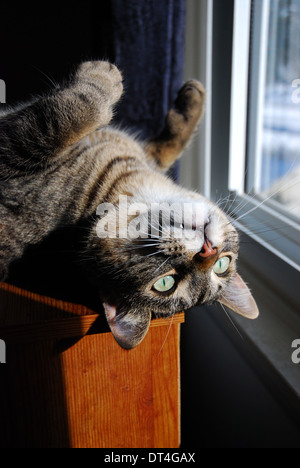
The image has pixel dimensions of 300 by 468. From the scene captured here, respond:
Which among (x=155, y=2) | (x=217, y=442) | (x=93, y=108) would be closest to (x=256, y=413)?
(x=217, y=442)

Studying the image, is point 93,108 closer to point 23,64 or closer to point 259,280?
point 259,280

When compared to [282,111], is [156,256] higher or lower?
lower

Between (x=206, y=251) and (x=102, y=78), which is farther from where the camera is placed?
(x=102, y=78)

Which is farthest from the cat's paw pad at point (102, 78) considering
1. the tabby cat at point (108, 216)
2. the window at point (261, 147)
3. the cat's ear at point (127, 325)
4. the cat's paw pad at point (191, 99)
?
the cat's ear at point (127, 325)

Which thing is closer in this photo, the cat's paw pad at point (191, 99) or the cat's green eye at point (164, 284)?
the cat's green eye at point (164, 284)

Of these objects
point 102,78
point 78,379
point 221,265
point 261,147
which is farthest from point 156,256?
point 261,147

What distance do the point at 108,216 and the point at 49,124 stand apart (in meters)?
0.23

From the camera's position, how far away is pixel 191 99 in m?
1.16

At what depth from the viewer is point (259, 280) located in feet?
3.37

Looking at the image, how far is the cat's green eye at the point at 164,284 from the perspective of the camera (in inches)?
32.5

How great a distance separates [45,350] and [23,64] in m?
1.29

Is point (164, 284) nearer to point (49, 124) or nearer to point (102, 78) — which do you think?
point (49, 124)

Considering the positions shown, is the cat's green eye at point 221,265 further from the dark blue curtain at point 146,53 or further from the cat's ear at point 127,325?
the dark blue curtain at point 146,53

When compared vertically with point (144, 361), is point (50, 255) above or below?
above
